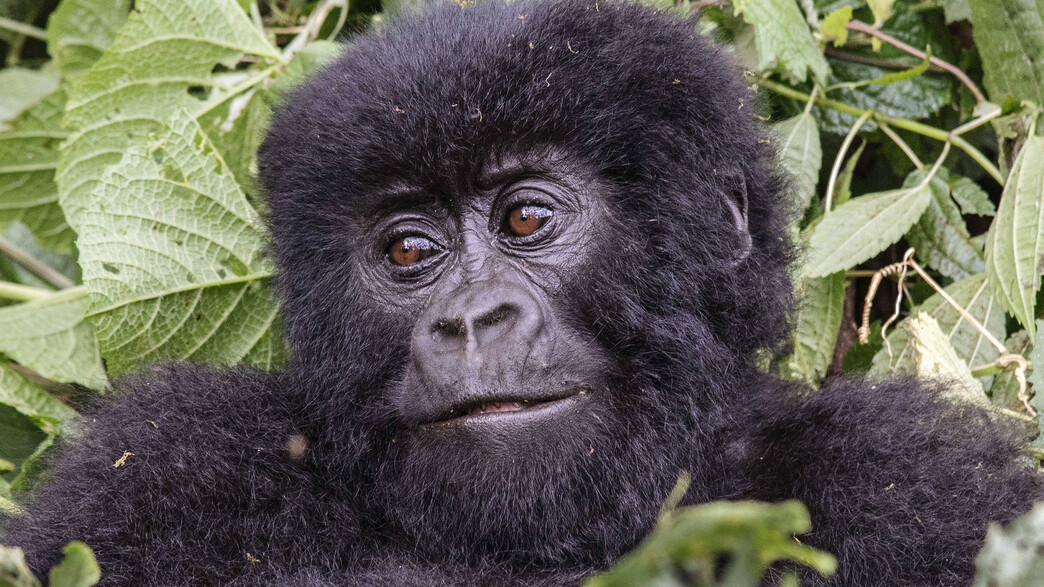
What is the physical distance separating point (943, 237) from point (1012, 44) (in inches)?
30.2

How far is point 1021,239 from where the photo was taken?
3.36 m

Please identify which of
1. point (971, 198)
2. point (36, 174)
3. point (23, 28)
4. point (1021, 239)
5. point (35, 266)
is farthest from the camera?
point (23, 28)

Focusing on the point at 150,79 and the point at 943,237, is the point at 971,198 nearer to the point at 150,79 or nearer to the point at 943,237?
the point at 943,237

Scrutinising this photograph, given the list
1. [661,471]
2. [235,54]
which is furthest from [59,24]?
[661,471]

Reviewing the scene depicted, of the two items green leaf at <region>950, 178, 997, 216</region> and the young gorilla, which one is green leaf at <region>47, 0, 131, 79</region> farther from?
green leaf at <region>950, 178, 997, 216</region>

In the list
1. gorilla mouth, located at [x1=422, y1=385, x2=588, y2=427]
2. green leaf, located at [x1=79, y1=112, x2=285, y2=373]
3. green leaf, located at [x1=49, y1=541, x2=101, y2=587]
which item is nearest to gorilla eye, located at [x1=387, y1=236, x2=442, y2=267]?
gorilla mouth, located at [x1=422, y1=385, x2=588, y2=427]

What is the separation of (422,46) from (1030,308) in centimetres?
213

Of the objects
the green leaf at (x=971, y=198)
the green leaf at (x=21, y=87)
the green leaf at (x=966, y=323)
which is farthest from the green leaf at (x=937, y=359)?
the green leaf at (x=21, y=87)

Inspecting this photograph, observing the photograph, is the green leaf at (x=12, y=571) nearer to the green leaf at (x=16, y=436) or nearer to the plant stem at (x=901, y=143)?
the green leaf at (x=16, y=436)

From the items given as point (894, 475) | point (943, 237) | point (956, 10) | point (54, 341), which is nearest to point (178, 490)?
point (54, 341)

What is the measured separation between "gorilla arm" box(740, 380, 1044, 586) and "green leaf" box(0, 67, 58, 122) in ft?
13.1

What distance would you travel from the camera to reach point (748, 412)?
294cm

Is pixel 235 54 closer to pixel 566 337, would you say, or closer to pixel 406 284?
pixel 406 284

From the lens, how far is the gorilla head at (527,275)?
99.0 inches
